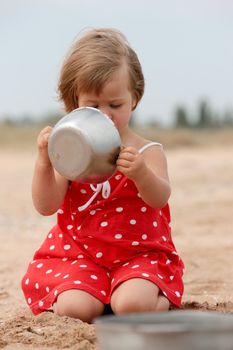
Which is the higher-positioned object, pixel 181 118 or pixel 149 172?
pixel 149 172

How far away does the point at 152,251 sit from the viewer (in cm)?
372

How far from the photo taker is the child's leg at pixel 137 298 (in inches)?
135

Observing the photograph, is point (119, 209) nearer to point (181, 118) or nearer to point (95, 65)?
point (95, 65)

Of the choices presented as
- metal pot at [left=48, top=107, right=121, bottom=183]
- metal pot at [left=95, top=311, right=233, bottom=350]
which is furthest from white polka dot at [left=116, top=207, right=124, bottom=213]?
metal pot at [left=95, top=311, right=233, bottom=350]

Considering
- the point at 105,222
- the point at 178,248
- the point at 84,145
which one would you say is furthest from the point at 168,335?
the point at 178,248

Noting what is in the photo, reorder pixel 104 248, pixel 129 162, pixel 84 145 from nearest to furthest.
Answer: pixel 84 145 → pixel 129 162 → pixel 104 248

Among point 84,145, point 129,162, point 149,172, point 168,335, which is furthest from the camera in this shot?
point 149,172

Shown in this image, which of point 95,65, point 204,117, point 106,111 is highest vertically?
point 95,65

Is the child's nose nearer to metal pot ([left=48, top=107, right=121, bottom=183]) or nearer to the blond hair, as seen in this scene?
the blond hair

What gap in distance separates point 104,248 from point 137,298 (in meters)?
0.32

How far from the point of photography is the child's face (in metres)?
3.51

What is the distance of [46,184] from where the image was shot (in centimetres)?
360

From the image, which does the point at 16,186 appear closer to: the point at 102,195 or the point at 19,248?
the point at 19,248

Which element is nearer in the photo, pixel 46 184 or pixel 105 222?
pixel 46 184
